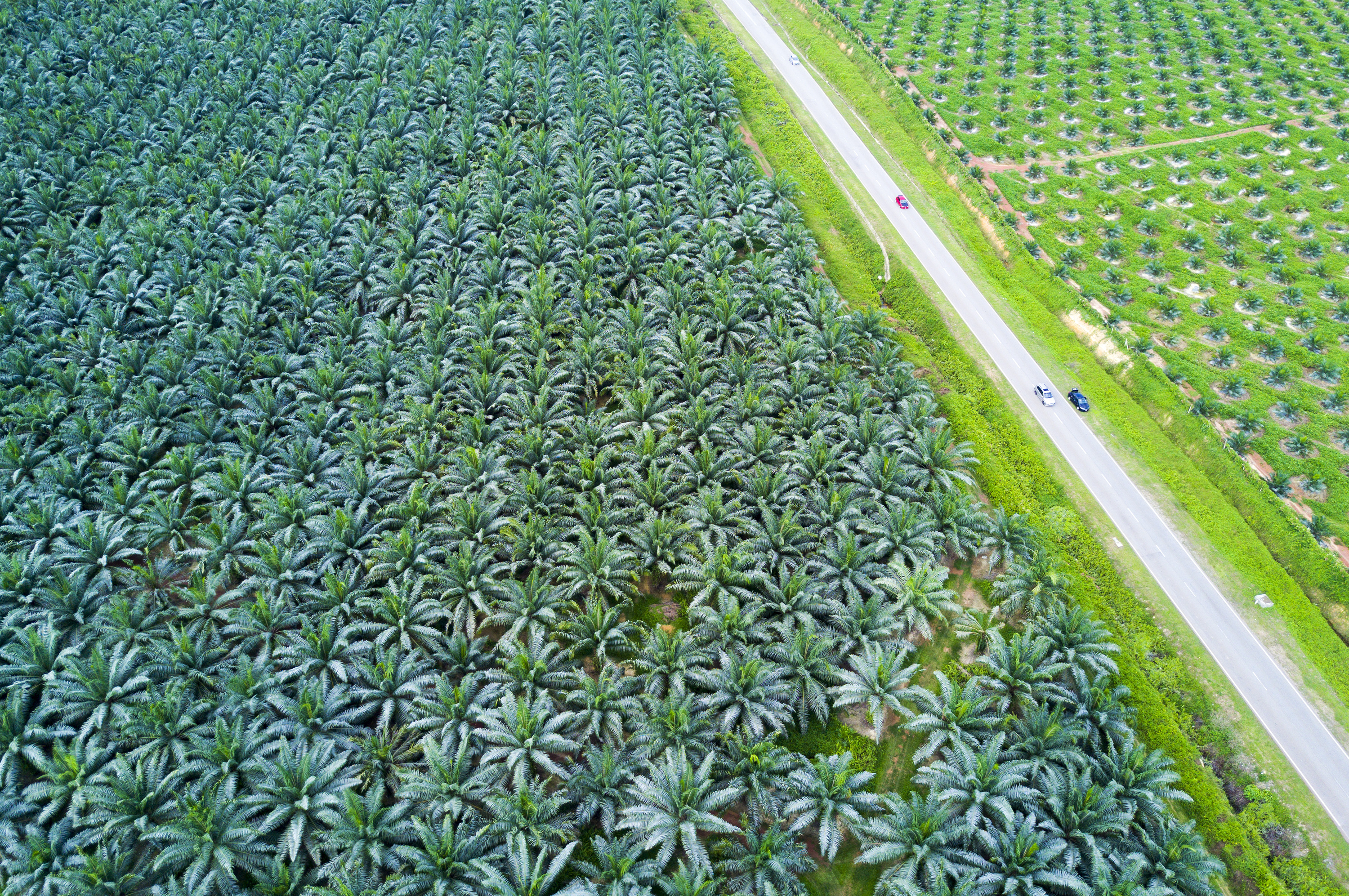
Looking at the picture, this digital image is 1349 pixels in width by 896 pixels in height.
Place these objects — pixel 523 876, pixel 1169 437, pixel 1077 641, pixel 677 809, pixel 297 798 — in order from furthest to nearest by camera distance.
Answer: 1. pixel 1169 437
2. pixel 1077 641
3. pixel 677 809
4. pixel 297 798
5. pixel 523 876

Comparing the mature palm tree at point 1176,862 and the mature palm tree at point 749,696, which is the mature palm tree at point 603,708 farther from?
the mature palm tree at point 1176,862

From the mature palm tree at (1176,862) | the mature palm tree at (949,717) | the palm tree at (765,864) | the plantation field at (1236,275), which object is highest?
the plantation field at (1236,275)

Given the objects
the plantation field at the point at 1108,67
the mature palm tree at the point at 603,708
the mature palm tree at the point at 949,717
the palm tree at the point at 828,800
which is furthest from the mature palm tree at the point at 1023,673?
the plantation field at the point at 1108,67

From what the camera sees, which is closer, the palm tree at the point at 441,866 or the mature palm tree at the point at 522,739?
the palm tree at the point at 441,866

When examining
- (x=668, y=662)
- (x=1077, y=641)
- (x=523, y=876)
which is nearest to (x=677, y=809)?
(x=523, y=876)

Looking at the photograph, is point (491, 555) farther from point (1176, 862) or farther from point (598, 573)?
point (1176, 862)

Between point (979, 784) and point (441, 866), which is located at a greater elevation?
point (979, 784)
